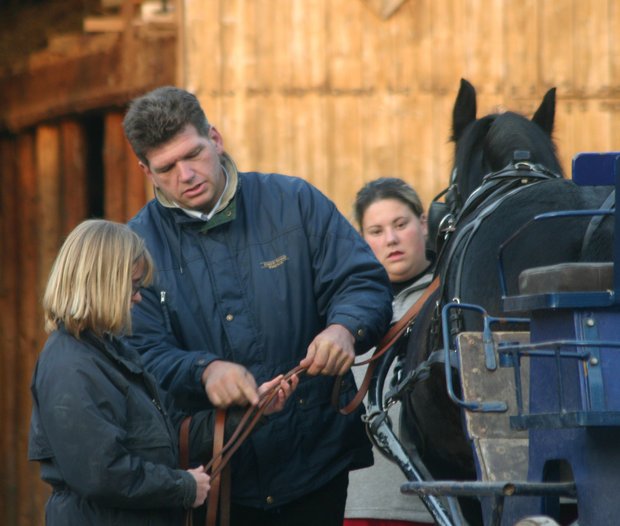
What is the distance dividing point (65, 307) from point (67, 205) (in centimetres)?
553

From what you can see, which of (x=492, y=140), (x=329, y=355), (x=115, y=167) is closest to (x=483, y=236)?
(x=329, y=355)

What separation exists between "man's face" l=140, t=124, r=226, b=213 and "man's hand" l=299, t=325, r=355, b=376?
63cm

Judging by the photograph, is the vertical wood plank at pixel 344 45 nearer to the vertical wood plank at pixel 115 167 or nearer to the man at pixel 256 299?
the vertical wood plank at pixel 115 167

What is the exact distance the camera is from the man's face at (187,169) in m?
4.23

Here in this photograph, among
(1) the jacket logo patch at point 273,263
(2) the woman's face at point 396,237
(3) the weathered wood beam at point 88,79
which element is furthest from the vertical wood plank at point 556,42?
(1) the jacket logo patch at point 273,263

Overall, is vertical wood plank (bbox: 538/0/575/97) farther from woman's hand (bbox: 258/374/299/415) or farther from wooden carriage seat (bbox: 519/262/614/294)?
wooden carriage seat (bbox: 519/262/614/294)

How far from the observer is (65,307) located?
355 centimetres

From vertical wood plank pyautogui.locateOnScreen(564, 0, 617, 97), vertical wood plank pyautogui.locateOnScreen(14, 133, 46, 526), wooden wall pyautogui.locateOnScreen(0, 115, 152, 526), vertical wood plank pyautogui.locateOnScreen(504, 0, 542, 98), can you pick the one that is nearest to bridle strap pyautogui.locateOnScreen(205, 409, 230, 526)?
vertical wood plank pyautogui.locateOnScreen(504, 0, 542, 98)

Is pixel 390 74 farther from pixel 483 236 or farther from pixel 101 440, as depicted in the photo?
pixel 101 440

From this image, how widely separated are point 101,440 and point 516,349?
43.6 inches

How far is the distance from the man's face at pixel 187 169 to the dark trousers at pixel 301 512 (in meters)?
0.97

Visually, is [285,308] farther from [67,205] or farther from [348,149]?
[67,205]

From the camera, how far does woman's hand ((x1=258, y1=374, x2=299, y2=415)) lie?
3920 mm

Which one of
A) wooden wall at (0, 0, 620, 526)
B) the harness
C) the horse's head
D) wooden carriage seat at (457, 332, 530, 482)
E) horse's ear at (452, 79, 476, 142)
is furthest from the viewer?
wooden wall at (0, 0, 620, 526)
